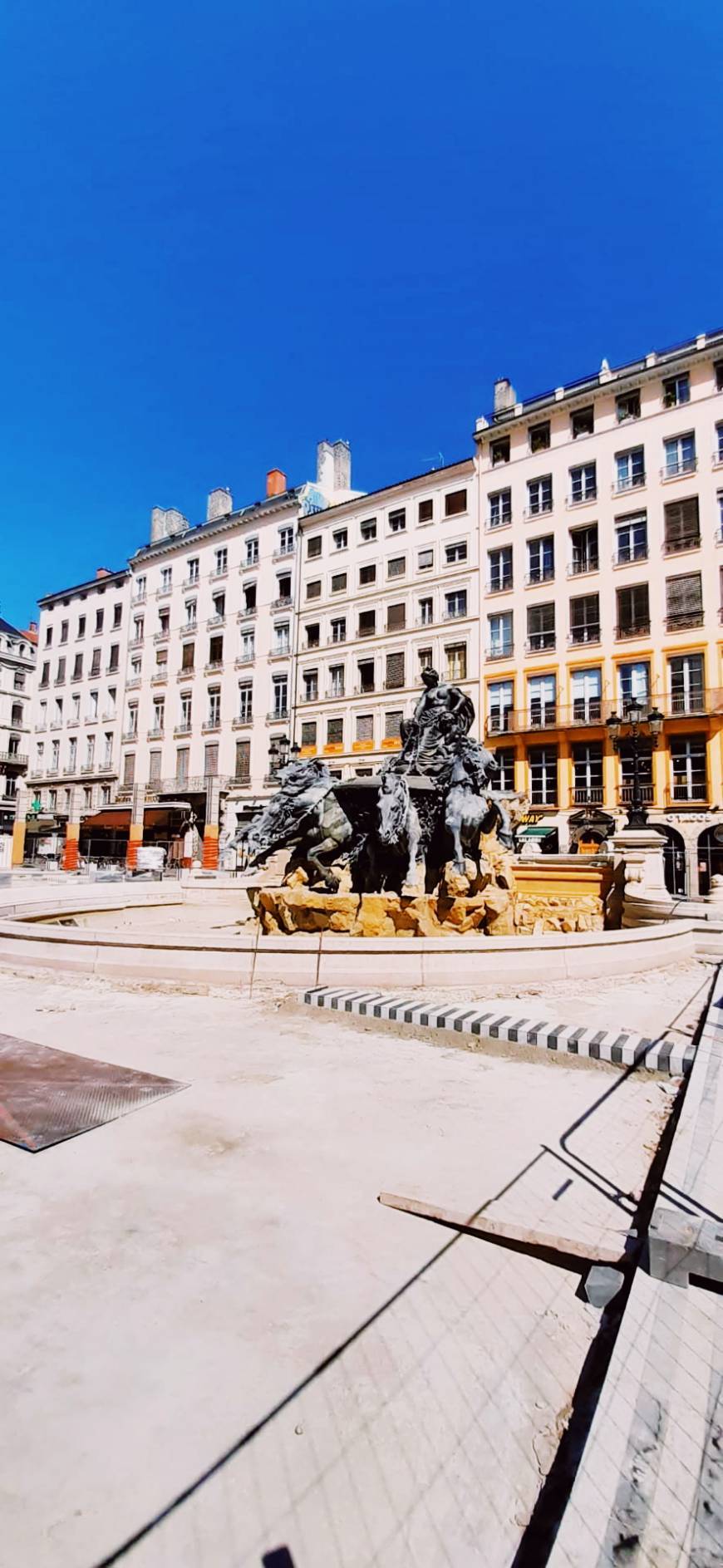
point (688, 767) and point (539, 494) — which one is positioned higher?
point (539, 494)

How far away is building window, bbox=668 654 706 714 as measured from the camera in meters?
27.8

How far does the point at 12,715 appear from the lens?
2183 inches

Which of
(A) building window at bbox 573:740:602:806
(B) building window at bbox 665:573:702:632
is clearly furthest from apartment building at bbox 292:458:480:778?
(B) building window at bbox 665:573:702:632

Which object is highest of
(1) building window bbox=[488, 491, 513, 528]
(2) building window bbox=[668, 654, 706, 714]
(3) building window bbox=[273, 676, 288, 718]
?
(1) building window bbox=[488, 491, 513, 528]

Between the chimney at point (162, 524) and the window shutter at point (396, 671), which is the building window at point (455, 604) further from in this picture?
the chimney at point (162, 524)

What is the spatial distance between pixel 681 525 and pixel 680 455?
3.23 m

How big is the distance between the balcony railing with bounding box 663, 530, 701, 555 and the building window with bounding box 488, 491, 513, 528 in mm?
8005

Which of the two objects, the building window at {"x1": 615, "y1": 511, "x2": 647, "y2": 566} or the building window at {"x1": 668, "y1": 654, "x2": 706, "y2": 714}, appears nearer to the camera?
the building window at {"x1": 668, "y1": 654, "x2": 706, "y2": 714}

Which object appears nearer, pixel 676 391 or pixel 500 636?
pixel 676 391

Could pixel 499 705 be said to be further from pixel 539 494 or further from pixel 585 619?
pixel 539 494

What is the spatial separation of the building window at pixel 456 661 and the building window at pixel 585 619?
548cm

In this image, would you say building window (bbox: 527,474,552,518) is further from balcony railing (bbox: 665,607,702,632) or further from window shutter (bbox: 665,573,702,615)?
balcony railing (bbox: 665,607,702,632)

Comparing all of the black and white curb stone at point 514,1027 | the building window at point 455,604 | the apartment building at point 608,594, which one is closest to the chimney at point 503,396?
the apartment building at point 608,594

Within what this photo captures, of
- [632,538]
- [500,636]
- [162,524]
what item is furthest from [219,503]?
[632,538]
